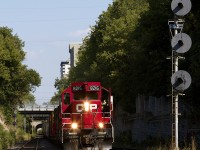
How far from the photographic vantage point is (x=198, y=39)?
3331cm

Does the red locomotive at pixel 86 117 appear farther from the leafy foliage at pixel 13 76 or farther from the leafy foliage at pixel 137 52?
the leafy foliage at pixel 13 76

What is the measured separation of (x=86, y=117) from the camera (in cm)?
2998

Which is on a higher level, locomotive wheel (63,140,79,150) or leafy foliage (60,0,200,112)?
leafy foliage (60,0,200,112)

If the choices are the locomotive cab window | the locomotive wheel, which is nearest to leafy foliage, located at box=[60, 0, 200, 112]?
the locomotive cab window

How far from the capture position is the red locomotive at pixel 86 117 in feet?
94.9

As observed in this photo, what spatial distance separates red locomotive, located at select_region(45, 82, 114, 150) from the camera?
28.9 metres

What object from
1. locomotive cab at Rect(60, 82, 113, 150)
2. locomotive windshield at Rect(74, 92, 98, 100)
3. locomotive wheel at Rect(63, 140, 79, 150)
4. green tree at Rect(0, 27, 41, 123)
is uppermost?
green tree at Rect(0, 27, 41, 123)

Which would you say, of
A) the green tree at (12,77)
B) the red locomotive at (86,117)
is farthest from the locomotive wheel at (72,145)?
the green tree at (12,77)

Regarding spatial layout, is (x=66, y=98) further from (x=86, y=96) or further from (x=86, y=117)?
(x=86, y=117)

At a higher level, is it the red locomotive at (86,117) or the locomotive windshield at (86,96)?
the locomotive windshield at (86,96)

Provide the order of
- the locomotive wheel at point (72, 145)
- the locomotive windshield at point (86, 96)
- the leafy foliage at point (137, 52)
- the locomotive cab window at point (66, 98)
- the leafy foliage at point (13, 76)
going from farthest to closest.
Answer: the leafy foliage at point (13, 76)
the leafy foliage at point (137, 52)
the locomotive cab window at point (66, 98)
the locomotive windshield at point (86, 96)
the locomotive wheel at point (72, 145)

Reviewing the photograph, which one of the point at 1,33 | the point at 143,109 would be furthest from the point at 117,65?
the point at 1,33

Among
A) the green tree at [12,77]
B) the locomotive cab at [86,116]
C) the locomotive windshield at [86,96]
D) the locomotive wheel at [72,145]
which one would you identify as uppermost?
the green tree at [12,77]

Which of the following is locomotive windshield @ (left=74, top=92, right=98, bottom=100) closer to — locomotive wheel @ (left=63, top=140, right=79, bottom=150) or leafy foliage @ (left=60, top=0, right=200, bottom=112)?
locomotive wheel @ (left=63, top=140, right=79, bottom=150)
